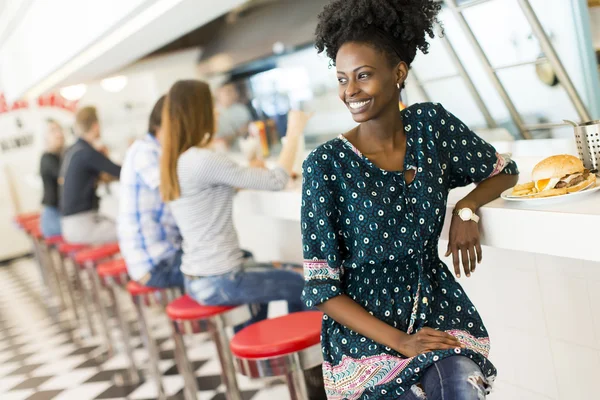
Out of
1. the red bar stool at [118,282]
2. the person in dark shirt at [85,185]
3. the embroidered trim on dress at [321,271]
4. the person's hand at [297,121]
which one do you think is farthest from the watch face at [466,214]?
the person in dark shirt at [85,185]

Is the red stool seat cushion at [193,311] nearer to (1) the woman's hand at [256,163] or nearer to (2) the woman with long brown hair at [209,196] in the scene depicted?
(2) the woman with long brown hair at [209,196]

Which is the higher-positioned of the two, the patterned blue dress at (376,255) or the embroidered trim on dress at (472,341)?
the patterned blue dress at (376,255)

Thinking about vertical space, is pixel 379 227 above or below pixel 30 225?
above

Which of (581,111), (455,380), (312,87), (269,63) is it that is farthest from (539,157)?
(269,63)

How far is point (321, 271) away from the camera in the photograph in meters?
1.57

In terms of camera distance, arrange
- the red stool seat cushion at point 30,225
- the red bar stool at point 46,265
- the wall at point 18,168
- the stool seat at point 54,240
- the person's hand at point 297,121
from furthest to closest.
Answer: the wall at point 18,168 → the red stool seat cushion at point 30,225 → the red bar stool at point 46,265 → the stool seat at point 54,240 → the person's hand at point 297,121

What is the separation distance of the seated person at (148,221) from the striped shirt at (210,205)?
486mm

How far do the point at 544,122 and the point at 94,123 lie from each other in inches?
126

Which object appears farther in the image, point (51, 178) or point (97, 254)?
point (51, 178)

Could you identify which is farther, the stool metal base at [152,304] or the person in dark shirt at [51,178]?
the person in dark shirt at [51,178]

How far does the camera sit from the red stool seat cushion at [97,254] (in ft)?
14.2

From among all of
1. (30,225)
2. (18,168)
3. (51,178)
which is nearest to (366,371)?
(51,178)

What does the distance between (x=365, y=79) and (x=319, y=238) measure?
39 centimetres

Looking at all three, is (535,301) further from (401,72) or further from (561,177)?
(401,72)
